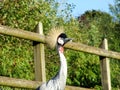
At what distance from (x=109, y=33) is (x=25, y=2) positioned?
63.8 ft

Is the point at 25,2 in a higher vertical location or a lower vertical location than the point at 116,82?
higher

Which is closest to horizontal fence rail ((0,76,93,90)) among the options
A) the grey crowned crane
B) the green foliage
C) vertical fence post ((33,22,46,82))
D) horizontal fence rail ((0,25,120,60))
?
vertical fence post ((33,22,46,82))

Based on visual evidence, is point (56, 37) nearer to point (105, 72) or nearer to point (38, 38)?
point (38, 38)

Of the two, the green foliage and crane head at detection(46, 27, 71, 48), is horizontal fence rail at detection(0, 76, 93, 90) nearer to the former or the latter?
crane head at detection(46, 27, 71, 48)

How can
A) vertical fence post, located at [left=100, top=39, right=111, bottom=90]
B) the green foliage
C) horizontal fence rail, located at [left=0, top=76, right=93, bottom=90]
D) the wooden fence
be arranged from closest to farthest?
horizontal fence rail, located at [left=0, top=76, right=93, bottom=90]
the wooden fence
vertical fence post, located at [left=100, top=39, right=111, bottom=90]
the green foliage

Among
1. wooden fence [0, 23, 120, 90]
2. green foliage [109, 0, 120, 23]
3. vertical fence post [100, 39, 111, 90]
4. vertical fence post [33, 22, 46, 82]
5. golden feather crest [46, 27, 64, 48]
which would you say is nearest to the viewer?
golden feather crest [46, 27, 64, 48]

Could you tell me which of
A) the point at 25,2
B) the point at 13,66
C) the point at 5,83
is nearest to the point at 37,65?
the point at 5,83

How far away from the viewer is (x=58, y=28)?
6.02 meters

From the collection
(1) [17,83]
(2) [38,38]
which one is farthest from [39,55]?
(1) [17,83]

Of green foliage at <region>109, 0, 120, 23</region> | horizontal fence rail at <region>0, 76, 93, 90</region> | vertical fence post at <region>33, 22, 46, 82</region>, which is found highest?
green foliage at <region>109, 0, 120, 23</region>

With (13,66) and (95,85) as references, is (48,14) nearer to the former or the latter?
(95,85)

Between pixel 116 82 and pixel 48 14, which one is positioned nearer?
pixel 116 82

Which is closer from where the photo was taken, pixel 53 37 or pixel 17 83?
pixel 53 37

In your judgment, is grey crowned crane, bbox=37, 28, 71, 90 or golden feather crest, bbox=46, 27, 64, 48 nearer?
grey crowned crane, bbox=37, 28, 71, 90
